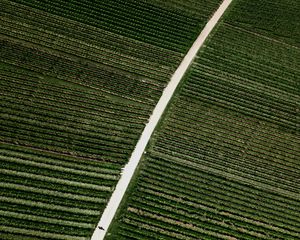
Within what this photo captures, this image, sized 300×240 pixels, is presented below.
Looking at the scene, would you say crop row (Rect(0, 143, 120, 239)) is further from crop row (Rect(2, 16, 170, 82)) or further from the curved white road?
crop row (Rect(2, 16, 170, 82))

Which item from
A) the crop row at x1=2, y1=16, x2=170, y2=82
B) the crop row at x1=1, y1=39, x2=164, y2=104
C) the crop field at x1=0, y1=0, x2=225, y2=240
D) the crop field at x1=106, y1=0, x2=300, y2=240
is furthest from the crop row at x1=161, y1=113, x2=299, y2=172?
the crop row at x1=2, y1=16, x2=170, y2=82

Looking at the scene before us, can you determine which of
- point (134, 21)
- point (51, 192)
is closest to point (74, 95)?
point (51, 192)

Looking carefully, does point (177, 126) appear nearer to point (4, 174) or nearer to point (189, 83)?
point (189, 83)

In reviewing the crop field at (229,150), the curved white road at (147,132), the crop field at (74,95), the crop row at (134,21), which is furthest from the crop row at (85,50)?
the crop field at (229,150)

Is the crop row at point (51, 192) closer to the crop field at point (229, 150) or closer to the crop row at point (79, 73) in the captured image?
the crop field at point (229, 150)

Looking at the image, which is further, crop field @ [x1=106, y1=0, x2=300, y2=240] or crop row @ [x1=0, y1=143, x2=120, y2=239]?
crop field @ [x1=106, y1=0, x2=300, y2=240]

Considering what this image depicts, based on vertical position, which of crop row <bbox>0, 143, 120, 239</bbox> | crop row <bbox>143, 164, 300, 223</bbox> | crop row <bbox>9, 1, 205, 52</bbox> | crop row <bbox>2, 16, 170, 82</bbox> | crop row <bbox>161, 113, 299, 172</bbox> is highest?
crop row <bbox>9, 1, 205, 52</bbox>
